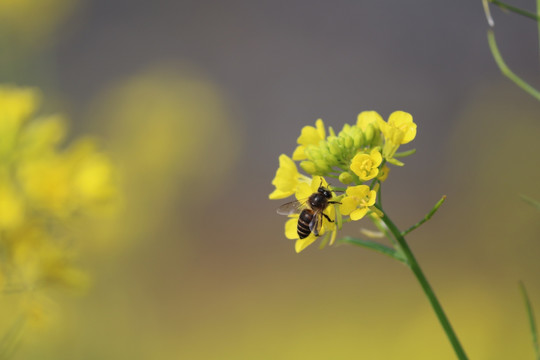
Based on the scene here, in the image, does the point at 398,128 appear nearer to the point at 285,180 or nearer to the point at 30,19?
the point at 285,180

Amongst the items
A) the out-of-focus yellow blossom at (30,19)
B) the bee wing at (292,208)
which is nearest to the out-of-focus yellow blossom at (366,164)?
the bee wing at (292,208)

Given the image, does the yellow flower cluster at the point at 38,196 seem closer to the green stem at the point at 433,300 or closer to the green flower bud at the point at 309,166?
the green flower bud at the point at 309,166

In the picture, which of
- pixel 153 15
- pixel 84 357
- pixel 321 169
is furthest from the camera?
pixel 153 15

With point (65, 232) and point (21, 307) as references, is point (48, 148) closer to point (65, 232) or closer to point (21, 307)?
point (65, 232)

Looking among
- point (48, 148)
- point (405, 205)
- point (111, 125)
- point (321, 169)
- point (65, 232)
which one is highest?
point (111, 125)

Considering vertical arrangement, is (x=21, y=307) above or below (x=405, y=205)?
below

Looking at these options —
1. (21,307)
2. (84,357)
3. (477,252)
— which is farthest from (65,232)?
(477,252)

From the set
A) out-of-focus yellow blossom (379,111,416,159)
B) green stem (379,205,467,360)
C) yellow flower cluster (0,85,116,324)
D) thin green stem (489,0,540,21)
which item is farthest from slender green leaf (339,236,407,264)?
yellow flower cluster (0,85,116,324)
